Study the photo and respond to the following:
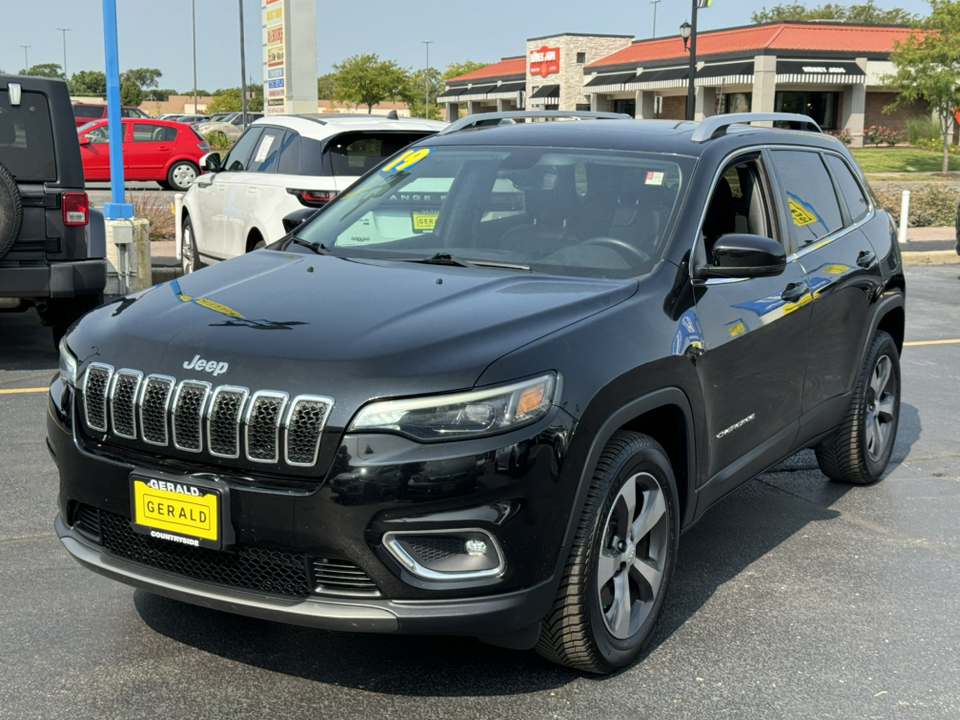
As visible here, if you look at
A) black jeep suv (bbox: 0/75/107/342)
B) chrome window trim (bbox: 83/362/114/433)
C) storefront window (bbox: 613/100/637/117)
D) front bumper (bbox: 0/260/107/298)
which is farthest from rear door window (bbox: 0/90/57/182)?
storefront window (bbox: 613/100/637/117)

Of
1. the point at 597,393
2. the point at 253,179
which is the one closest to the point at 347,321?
the point at 597,393

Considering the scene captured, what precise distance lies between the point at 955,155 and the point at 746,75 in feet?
34.3

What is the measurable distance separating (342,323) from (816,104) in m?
58.2

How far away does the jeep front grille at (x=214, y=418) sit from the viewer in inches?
124

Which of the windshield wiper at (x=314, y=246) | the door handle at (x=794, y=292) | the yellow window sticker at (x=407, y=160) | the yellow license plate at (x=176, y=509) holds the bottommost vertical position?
the yellow license plate at (x=176, y=509)

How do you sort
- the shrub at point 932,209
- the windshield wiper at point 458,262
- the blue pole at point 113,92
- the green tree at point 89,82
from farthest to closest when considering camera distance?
the green tree at point 89,82
the shrub at point 932,209
the blue pole at point 113,92
the windshield wiper at point 458,262

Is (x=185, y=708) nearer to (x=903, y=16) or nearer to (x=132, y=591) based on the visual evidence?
(x=132, y=591)

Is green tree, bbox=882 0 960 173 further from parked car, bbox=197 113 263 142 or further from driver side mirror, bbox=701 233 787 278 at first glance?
driver side mirror, bbox=701 233 787 278

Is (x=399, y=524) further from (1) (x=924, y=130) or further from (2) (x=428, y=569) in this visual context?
(1) (x=924, y=130)

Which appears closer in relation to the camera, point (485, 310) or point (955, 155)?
point (485, 310)

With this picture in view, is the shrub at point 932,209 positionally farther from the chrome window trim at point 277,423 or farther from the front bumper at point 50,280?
the chrome window trim at point 277,423

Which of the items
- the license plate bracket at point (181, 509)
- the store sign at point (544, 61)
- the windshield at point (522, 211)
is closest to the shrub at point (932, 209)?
the windshield at point (522, 211)

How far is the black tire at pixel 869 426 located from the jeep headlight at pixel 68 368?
3630 mm

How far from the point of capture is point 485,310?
3604mm
